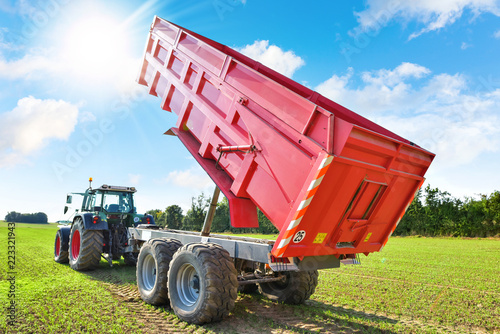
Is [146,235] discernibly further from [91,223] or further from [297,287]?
[297,287]

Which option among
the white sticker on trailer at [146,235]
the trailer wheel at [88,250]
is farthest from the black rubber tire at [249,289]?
the trailer wheel at [88,250]

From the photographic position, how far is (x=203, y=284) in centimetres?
445

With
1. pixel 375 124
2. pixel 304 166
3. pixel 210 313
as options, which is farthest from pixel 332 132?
pixel 210 313

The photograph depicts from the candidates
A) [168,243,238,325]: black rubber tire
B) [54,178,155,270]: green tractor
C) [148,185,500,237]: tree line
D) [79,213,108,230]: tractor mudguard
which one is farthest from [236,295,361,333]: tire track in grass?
[148,185,500,237]: tree line

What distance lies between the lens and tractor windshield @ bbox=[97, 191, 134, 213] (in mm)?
9695

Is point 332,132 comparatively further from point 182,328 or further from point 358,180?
point 182,328

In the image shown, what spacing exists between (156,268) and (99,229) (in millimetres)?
4115

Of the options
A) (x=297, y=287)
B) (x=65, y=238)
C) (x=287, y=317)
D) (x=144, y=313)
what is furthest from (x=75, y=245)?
(x=287, y=317)

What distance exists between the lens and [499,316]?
5.49 m

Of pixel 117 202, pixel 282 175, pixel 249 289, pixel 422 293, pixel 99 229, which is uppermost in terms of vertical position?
pixel 282 175

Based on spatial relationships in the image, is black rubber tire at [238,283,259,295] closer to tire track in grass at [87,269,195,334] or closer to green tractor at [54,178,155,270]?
tire track in grass at [87,269,195,334]

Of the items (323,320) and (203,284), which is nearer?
(203,284)

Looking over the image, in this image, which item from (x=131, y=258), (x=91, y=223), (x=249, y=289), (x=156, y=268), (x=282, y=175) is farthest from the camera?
(x=131, y=258)

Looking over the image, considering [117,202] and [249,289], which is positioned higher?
[117,202]
